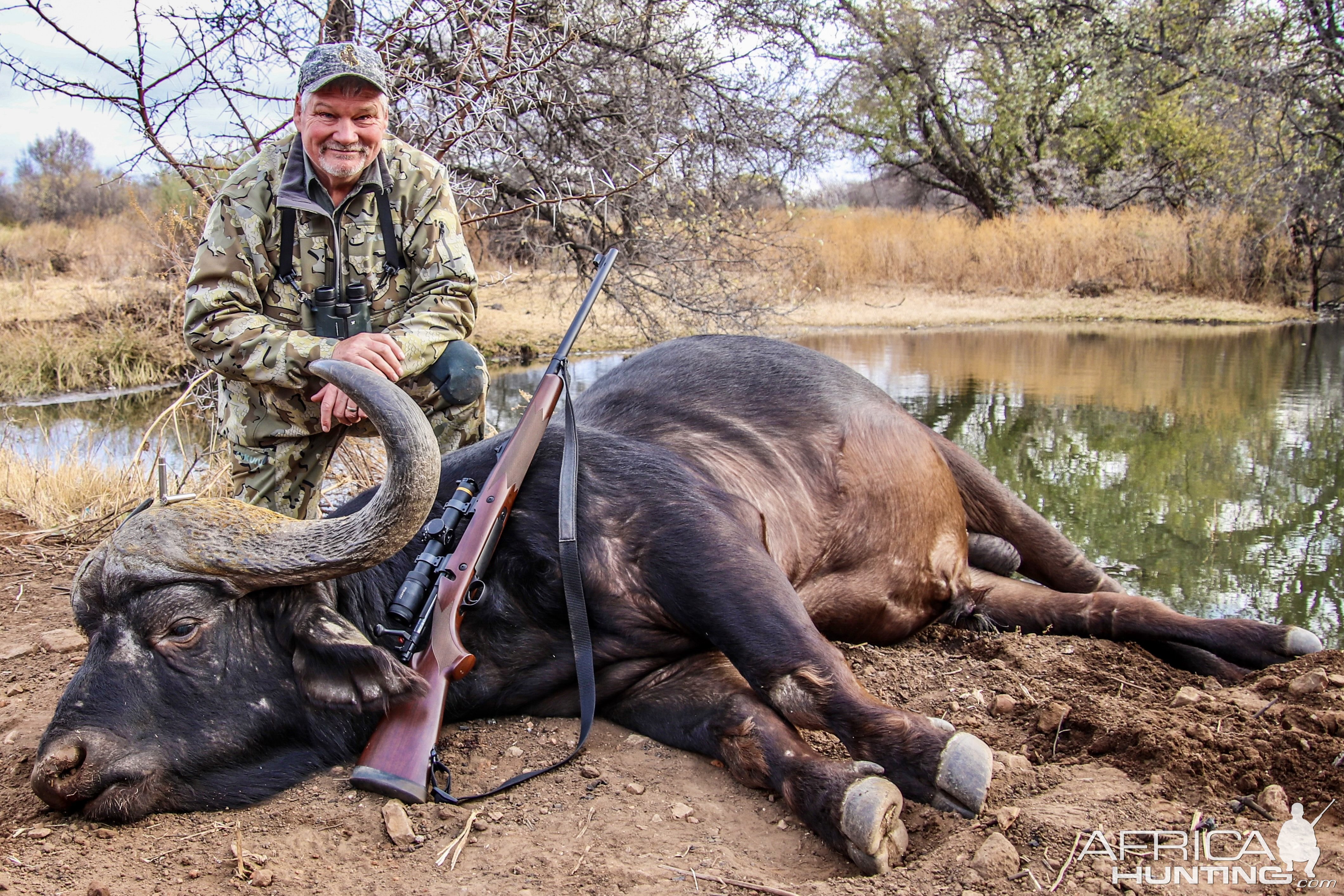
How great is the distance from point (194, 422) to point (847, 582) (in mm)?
9193

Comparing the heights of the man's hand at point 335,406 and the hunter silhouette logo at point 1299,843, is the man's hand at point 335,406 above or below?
above

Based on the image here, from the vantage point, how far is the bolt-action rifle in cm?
276

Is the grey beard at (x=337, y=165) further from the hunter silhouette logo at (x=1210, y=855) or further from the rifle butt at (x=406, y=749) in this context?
the hunter silhouette logo at (x=1210, y=855)

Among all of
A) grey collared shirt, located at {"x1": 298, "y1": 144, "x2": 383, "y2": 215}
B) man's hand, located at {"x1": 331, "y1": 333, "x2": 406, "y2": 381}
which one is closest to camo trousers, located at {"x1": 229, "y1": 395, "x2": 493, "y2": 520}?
man's hand, located at {"x1": 331, "y1": 333, "x2": 406, "y2": 381}

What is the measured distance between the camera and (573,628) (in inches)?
119

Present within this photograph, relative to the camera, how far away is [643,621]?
3.18 metres

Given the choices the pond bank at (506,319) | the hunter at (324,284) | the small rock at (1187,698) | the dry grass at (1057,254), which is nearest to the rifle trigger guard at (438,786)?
the hunter at (324,284)

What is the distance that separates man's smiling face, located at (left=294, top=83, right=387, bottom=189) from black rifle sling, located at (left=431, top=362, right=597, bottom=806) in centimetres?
187

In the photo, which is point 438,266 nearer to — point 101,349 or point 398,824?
point 398,824

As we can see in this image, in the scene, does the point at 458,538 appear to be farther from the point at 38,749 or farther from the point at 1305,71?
the point at 1305,71

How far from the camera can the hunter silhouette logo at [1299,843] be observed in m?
2.31

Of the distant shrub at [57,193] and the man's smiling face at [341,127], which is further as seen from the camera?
the distant shrub at [57,193]

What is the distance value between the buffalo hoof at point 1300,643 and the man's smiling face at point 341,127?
4176 mm

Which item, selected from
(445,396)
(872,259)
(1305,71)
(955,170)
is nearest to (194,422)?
(445,396)
